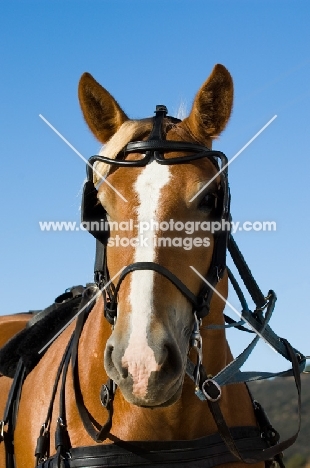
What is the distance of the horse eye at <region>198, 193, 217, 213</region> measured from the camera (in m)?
3.83

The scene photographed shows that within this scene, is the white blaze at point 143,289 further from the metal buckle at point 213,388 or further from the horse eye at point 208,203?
the metal buckle at point 213,388

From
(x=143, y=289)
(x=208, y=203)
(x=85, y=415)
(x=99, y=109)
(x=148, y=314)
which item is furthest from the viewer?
(x=99, y=109)

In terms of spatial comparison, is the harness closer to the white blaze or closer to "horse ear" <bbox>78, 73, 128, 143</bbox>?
the white blaze

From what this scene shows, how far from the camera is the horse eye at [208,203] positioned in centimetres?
383

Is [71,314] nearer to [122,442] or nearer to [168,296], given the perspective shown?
[122,442]

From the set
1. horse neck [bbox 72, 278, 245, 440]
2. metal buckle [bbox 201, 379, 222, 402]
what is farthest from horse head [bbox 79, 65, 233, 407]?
metal buckle [bbox 201, 379, 222, 402]

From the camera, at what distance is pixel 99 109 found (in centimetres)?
448

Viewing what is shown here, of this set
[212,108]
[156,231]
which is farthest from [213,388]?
[212,108]

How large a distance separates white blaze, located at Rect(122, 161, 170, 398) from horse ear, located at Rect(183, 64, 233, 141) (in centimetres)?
57

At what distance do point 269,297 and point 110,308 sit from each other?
1294mm

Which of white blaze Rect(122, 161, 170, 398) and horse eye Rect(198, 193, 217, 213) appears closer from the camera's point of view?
white blaze Rect(122, 161, 170, 398)

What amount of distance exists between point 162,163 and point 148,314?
1.00 metres

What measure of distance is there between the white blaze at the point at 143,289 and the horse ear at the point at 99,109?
0.71 meters

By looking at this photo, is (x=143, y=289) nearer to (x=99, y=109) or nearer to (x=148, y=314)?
(x=148, y=314)
